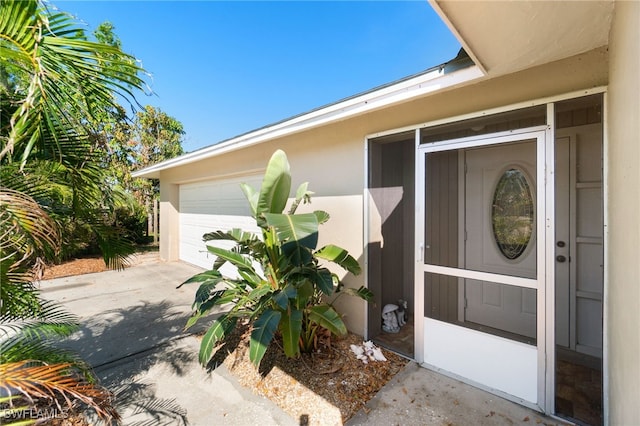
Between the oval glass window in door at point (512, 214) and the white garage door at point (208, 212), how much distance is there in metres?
4.64

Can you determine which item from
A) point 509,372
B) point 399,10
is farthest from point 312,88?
point 509,372

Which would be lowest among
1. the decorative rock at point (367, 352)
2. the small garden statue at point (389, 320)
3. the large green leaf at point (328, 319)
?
the decorative rock at point (367, 352)

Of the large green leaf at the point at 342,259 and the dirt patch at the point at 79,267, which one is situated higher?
the large green leaf at the point at 342,259

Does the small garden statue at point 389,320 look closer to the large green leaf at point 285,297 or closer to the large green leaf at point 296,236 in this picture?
the large green leaf at point 285,297

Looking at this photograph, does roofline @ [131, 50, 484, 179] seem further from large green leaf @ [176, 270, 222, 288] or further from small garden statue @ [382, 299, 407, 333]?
small garden statue @ [382, 299, 407, 333]

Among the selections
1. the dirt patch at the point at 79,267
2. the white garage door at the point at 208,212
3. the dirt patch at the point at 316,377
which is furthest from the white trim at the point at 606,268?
the dirt patch at the point at 79,267

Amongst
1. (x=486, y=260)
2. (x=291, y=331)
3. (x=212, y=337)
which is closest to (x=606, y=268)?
(x=486, y=260)

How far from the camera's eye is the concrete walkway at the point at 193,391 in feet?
7.76

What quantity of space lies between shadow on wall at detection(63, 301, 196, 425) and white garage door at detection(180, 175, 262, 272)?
6.13ft

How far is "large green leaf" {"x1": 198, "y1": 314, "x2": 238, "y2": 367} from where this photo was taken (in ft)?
9.42

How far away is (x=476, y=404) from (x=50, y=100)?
13.4 feet

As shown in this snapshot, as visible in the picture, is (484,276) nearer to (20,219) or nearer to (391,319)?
(391,319)

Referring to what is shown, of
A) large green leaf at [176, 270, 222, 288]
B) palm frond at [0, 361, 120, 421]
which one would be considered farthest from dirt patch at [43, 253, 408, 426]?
palm frond at [0, 361, 120, 421]

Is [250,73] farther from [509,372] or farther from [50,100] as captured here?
[509,372]
